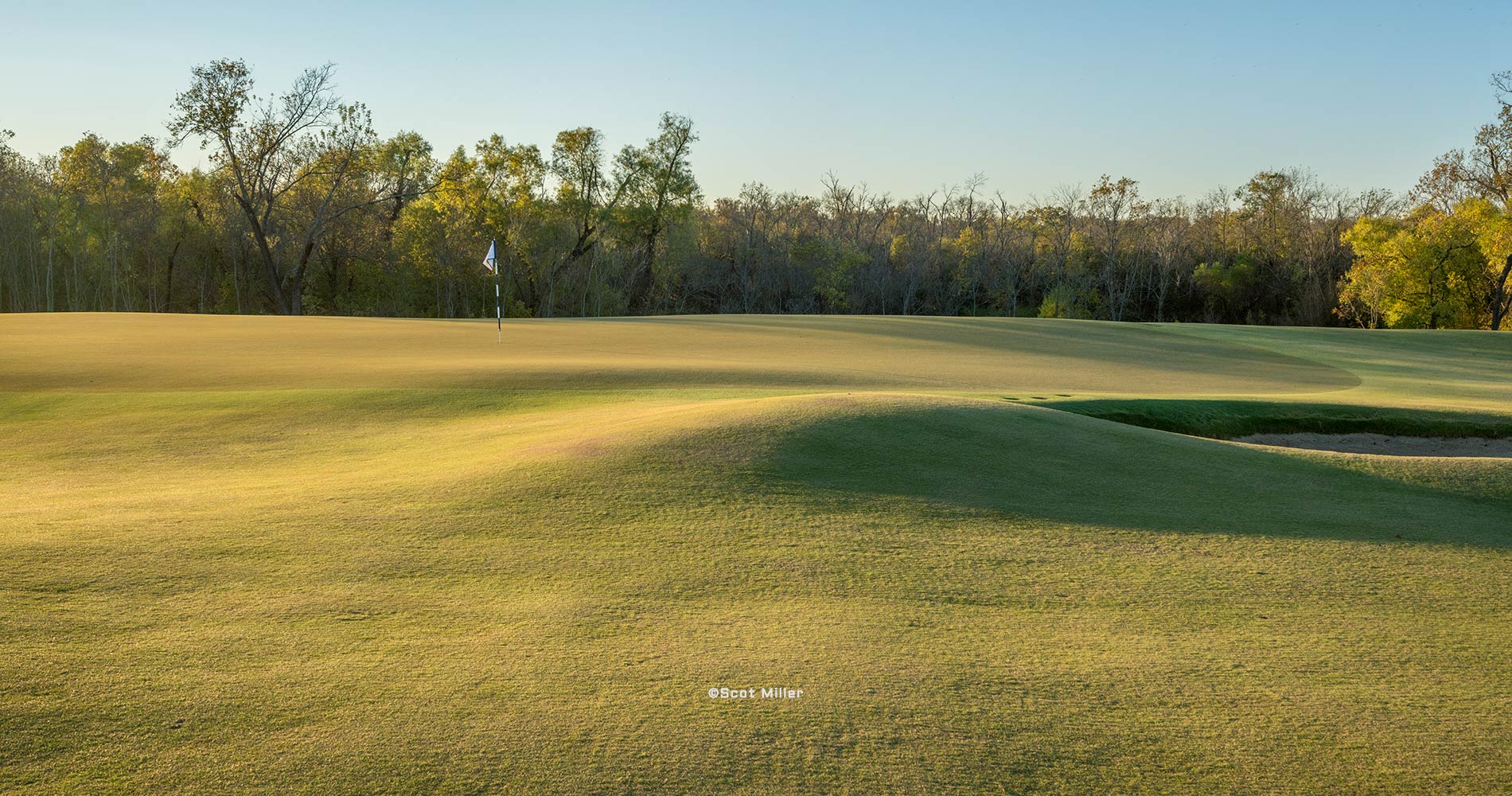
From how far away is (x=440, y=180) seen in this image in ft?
200

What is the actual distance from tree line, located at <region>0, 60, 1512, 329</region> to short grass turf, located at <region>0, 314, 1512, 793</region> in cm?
4780

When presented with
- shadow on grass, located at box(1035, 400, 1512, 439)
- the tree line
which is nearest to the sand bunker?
shadow on grass, located at box(1035, 400, 1512, 439)

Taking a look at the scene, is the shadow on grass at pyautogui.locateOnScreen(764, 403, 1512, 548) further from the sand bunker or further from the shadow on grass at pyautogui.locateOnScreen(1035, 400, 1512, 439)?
the sand bunker

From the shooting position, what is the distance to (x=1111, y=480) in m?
9.05

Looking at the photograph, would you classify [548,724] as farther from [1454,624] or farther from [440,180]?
[440,180]

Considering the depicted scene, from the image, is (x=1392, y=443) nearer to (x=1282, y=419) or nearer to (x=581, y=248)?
(x=1282, y=419)

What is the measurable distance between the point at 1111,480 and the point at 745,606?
4.81m

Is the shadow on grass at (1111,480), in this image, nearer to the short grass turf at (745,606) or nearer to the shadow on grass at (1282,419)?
the short grass turf at (745,606)

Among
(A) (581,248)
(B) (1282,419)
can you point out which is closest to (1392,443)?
(B) (1282,419)

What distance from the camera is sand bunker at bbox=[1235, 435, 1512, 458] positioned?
1352 cm

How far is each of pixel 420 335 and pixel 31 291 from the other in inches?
2427

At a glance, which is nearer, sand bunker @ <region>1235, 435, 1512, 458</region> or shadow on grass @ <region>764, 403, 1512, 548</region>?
shadow on grass @ <region>764, 403, 1512, 548</region>

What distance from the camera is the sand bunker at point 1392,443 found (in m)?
13.5

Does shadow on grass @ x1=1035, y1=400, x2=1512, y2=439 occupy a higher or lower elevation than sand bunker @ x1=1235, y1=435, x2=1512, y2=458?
higher
